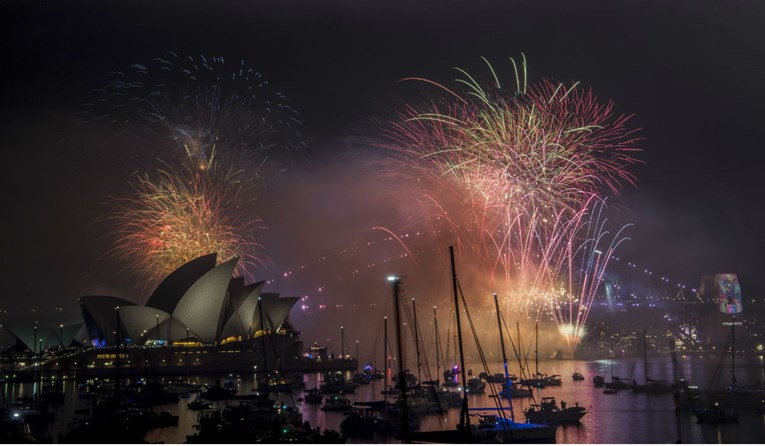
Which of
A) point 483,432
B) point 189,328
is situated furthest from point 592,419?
point 189,328

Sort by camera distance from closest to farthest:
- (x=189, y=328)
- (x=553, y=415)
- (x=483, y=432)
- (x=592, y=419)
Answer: (x=483, y=432) → (x=553, y=415) → (x=592, y=419) → (x=189, y=328)

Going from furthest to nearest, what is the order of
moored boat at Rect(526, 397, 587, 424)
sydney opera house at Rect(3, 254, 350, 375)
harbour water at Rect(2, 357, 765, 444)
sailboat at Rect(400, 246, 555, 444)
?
1. sydney opera house at Rect(3, 254, 350, 375)
2. moored boat at Rect(526, 397, 587, 424)
3. harbour water at Rect(2, 357, 765, 444)
4. sailboat at Rect(400, 246, 555, 444)

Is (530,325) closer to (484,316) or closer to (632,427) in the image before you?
(484,316)

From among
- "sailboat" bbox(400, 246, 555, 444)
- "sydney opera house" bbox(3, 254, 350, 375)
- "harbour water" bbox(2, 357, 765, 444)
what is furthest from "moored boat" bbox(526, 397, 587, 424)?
"sydney opera house" bbox(3, 254, 350, 375)

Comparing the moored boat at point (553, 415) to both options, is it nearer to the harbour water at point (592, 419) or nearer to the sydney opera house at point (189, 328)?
the harbour water at point (592, 419)

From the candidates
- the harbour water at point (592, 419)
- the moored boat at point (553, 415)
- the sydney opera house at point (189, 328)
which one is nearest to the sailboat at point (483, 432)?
the harbour water at point (592, 419)

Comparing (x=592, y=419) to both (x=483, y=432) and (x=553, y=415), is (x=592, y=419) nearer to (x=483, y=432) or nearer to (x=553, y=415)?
(x=553, y=415)

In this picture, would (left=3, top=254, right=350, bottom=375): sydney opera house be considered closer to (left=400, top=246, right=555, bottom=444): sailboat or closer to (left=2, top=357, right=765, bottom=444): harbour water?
(left=2, top=357, right=765, bottom=444): harbour water

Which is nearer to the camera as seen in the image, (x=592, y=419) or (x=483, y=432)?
(x=483, y=432)
